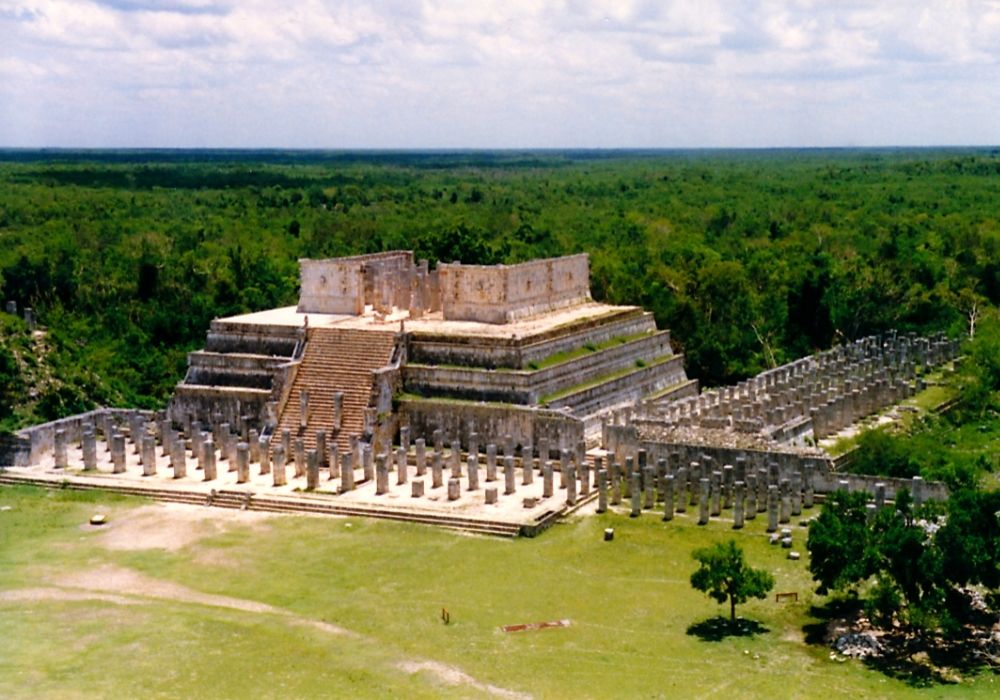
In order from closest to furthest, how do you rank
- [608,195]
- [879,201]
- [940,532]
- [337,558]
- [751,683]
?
1. [751,683]
2. [940,532]
3. [337,558]
4. [879,201]
5. [608,195]

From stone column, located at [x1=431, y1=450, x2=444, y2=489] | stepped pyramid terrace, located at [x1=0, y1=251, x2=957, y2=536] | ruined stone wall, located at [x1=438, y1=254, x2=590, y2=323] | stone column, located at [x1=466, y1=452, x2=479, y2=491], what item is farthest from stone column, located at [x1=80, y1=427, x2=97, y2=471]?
ruined stone wall, located at [x1=438, y1=254, x2=590, y2=323]

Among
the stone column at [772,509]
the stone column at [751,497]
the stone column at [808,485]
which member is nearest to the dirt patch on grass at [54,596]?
the stone column at [772,509]

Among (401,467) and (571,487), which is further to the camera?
(401,467)

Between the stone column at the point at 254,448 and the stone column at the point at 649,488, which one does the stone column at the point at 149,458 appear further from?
the stone column at the point at 649,488

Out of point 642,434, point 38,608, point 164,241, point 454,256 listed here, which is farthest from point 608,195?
point 38,608

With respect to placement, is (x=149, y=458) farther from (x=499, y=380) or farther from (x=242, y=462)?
(x=499, y=380)

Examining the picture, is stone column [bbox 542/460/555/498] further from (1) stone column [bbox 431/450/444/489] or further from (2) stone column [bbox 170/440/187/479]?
(2) stone column [bbox 170/440/187/479]

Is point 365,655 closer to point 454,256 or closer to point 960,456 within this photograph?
point 960,456

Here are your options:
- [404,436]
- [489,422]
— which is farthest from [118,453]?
[489,422]
